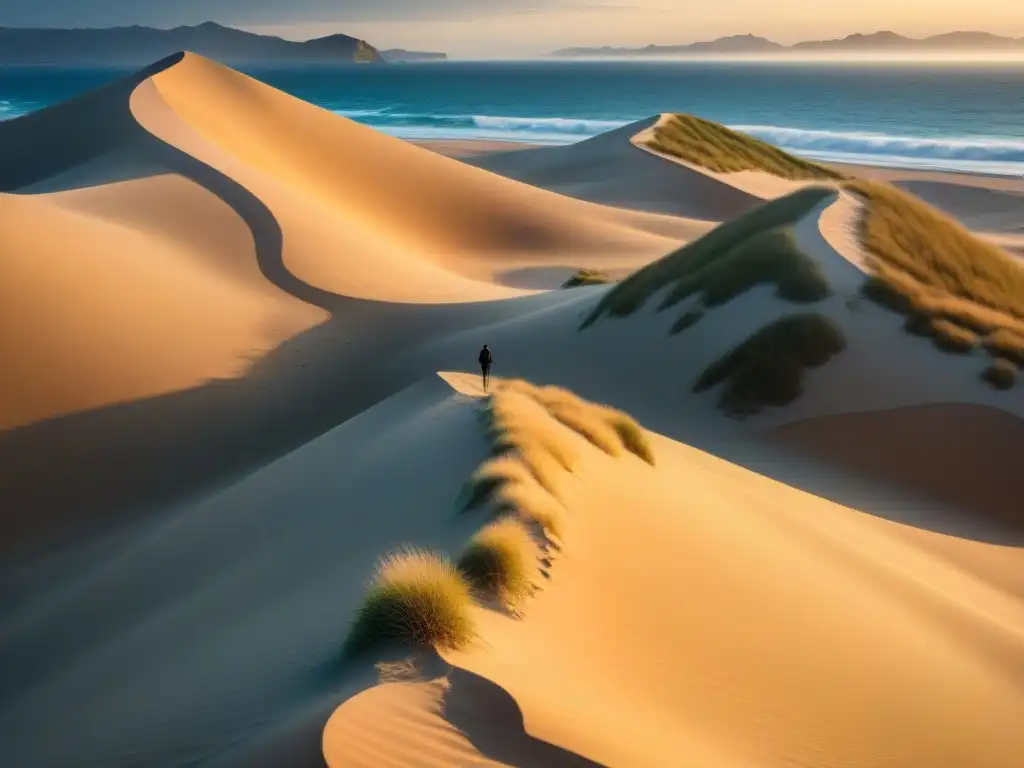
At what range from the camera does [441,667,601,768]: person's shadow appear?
3748mm

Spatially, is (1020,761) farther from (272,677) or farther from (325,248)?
(325,248)

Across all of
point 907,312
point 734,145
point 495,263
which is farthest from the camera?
point 734,145

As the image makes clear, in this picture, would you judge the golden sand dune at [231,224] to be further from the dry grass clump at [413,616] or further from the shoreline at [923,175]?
the shoreline at [923,175]

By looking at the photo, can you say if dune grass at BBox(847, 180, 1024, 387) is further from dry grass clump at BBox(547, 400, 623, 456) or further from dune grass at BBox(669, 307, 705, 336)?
dry grass clump at BBox(547, 400, 623, 456)

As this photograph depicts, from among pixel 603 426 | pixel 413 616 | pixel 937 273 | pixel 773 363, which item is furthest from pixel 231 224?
pixel 413 616

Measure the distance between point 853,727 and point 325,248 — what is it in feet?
64.0

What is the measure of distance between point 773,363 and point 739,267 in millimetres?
2675

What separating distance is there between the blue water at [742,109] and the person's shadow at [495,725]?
191 ft

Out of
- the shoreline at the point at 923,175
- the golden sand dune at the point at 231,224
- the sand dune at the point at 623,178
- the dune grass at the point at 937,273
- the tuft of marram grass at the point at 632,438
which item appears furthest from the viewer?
the shoreline at the point at 923,175

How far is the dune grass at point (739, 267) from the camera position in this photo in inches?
610

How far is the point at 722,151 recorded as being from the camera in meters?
49.9

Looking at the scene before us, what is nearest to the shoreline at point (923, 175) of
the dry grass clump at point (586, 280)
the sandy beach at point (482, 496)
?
the sandy beach at point (482, 496)

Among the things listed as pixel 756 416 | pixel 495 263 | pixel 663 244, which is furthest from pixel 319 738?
pixel 663 244

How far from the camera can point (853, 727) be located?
515 cm
